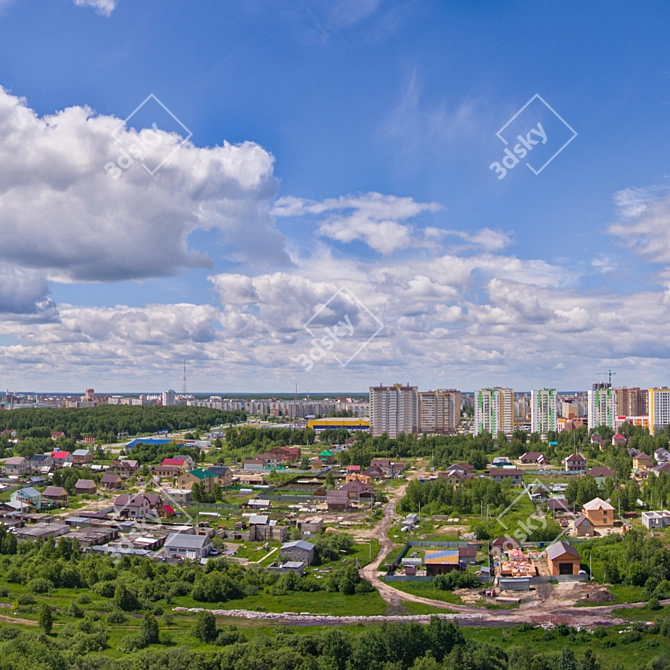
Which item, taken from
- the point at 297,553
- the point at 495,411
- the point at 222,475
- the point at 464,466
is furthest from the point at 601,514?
the point at 495,411

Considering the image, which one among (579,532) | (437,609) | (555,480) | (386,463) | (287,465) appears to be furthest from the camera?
(287,465)

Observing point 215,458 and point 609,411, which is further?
point 609,411

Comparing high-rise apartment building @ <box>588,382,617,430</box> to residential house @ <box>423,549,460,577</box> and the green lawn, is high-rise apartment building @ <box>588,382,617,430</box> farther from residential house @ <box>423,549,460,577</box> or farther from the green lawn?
the green lawn

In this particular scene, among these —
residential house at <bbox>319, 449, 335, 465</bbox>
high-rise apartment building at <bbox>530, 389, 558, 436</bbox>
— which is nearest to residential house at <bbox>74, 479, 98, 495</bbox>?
residential house at <bbox>319, 449, 335, 465</bbox>

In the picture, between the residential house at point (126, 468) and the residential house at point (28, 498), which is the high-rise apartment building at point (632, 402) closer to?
the residential house at point (126, 468)

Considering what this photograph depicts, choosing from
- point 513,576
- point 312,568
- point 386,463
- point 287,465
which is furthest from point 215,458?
point 513,576

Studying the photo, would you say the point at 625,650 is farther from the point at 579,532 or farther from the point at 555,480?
the point at 555,480
